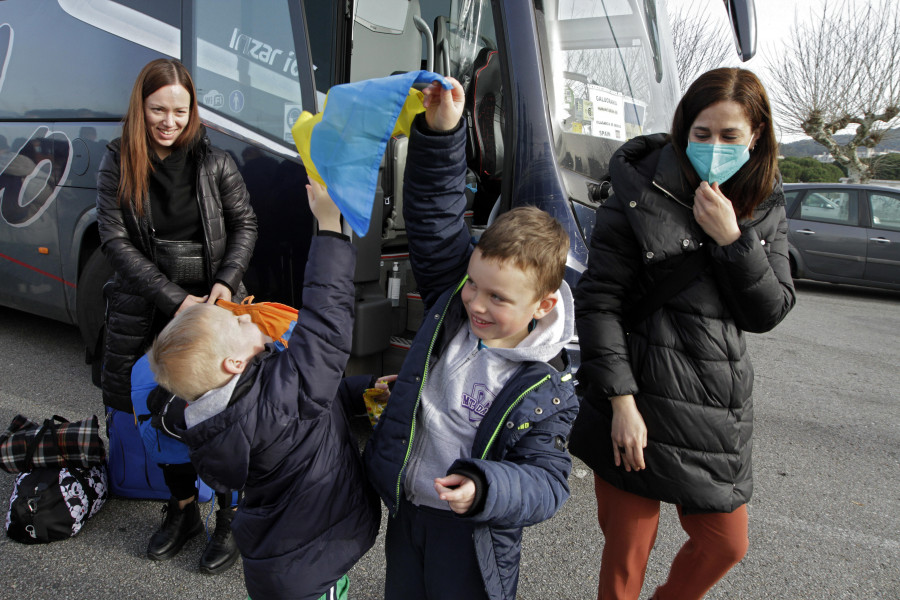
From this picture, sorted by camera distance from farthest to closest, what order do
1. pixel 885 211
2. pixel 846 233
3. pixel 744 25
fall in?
pixel 846 233
pixel 885 211
pixel 744 25

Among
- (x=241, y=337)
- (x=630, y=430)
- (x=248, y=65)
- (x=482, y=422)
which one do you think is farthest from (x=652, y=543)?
(x=248, y=65)

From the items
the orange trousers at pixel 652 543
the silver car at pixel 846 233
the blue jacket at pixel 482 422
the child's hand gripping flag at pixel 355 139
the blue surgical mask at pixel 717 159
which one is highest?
the child's hand gripping flag at pixel 355 139

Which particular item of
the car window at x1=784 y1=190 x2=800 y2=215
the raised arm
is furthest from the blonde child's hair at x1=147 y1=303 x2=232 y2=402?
the car window at x1=784 y1=190 x2=800 y2=215

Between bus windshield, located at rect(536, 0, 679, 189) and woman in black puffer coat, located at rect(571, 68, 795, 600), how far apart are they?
126cm

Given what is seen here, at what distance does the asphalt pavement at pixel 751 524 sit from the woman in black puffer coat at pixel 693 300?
673mm

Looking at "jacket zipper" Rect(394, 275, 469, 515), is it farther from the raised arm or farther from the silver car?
the silver car

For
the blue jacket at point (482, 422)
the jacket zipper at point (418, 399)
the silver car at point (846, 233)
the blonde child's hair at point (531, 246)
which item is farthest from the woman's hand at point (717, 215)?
the silver car at point (846, 233)

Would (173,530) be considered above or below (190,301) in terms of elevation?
below

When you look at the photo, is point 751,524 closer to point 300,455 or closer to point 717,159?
point 717,159

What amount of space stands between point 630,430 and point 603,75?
2.20m

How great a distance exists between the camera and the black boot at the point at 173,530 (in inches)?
97.9

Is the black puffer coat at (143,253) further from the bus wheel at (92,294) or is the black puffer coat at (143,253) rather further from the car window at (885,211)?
the car window at (885,211)

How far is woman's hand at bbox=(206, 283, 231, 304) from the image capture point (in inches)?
98.3

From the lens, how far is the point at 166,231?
2.51 metres
